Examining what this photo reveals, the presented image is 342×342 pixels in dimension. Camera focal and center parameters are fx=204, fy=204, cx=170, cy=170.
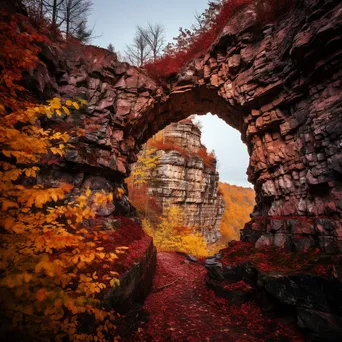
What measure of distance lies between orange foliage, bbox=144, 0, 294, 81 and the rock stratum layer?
2.32ft

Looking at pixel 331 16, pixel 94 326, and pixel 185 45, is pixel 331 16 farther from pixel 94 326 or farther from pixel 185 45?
pixel 94 326

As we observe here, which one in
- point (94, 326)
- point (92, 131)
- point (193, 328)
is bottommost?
point (193, 328)

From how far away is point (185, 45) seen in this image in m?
17.8

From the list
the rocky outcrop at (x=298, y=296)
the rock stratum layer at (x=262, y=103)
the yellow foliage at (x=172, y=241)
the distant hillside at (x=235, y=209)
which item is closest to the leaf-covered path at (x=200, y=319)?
the rocky outcrop at (x=298, y=296)

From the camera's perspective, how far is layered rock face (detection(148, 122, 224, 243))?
3397 cm

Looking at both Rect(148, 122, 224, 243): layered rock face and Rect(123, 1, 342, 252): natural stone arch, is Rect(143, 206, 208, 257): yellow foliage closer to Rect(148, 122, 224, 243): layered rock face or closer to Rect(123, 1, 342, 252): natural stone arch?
Rect(148, 122, 224, 243): layered rock face

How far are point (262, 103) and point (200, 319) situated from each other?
1181cm

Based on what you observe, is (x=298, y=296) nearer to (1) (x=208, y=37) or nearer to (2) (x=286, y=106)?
(2) (x=286, y=106)

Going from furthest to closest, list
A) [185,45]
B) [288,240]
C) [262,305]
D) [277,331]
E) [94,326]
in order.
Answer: [185,45] < [288,240] < [262,305] < [277,331] < [94,326]

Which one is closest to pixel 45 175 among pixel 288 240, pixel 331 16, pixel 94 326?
pixel 94 326

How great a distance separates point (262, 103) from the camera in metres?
12.5

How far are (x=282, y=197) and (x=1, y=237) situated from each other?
12264 mm

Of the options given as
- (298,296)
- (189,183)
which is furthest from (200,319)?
(189,183)

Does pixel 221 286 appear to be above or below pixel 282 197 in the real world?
below
